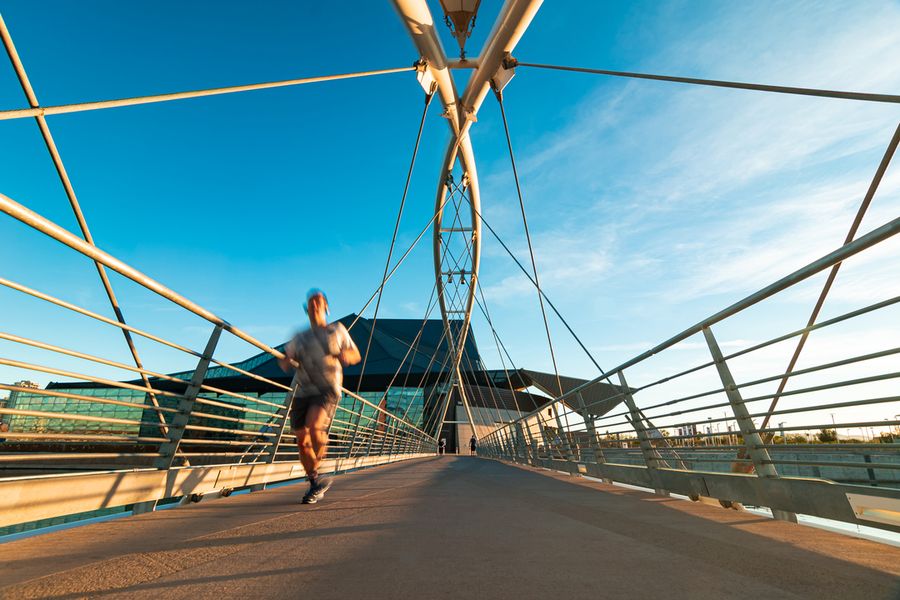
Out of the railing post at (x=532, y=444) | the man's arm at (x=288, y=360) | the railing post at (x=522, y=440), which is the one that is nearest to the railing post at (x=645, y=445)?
the man's arm at (x=288, y=360)

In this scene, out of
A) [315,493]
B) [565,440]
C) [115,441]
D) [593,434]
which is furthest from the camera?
[565,440]

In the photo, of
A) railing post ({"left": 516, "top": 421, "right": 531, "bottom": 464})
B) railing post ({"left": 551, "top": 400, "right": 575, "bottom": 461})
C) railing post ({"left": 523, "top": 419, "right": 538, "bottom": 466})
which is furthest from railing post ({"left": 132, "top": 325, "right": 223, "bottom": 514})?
railing post ({"left": 516, "top": 421, "right": 531, "bottom": 464})

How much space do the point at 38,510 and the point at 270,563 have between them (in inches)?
52.1

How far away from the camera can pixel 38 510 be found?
223 centimetres

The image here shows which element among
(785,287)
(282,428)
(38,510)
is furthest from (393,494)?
(785,287)

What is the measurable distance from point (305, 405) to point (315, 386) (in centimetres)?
19

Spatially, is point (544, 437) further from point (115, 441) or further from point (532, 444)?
point (115, 441)

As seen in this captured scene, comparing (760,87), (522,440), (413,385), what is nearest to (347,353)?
(760,87)

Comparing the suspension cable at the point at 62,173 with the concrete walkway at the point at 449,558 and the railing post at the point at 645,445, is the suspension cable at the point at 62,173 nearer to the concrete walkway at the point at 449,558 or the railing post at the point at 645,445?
the concrete walkway at the point at 449,558

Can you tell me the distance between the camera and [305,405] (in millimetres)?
3828

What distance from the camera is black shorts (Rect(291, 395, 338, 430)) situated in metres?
3.78

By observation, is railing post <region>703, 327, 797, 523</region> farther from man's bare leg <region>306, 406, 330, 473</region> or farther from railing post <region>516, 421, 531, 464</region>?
railing post <region>516, 421, 531, 464</region>

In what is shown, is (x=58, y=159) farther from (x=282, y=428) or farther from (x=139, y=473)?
(x=282, y=428)

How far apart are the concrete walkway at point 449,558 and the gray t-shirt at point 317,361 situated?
101 centimetres
